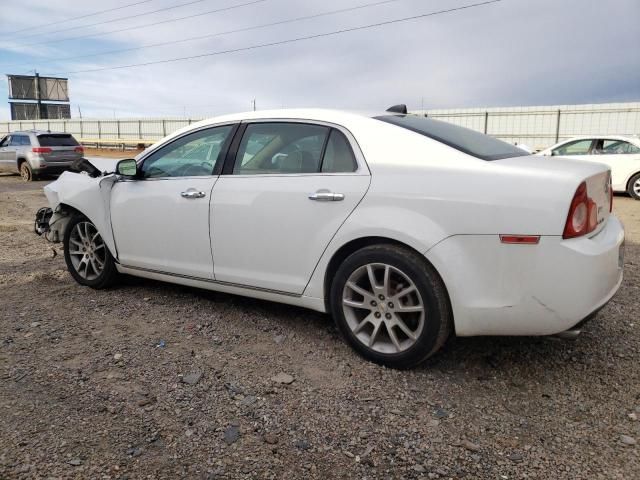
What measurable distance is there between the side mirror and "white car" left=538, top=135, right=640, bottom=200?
10.3m

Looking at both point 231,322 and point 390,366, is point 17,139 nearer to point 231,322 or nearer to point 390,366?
point 231,322

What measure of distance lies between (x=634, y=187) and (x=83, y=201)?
1153 cm

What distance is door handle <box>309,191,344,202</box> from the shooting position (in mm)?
3197

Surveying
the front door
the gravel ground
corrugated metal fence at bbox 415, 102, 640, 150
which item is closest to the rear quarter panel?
the gravel ground

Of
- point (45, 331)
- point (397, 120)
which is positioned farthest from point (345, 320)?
point (45, 331)

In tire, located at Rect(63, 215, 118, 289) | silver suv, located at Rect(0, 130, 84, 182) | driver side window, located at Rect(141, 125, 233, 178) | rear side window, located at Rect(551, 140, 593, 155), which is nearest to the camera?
driver side window, located at Rect(141, 125, 233, 178)

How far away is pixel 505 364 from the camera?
327 cm

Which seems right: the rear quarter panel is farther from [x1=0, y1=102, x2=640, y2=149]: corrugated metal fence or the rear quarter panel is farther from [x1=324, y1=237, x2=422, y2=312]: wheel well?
[x1=0, y1=102, x2=640, y2=149]: corrugated metal fence

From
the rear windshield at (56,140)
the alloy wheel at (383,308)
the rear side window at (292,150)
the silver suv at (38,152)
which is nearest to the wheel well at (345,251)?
the alloy wheel at (383,308)

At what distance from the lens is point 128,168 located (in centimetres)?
423

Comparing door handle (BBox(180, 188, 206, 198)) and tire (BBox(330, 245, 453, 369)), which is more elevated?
door handle (BBox(180, 188, 206, 198))

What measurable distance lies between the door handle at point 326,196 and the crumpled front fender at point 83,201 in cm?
210

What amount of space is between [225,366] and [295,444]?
937mm

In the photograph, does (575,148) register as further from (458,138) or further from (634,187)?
(458,138)
